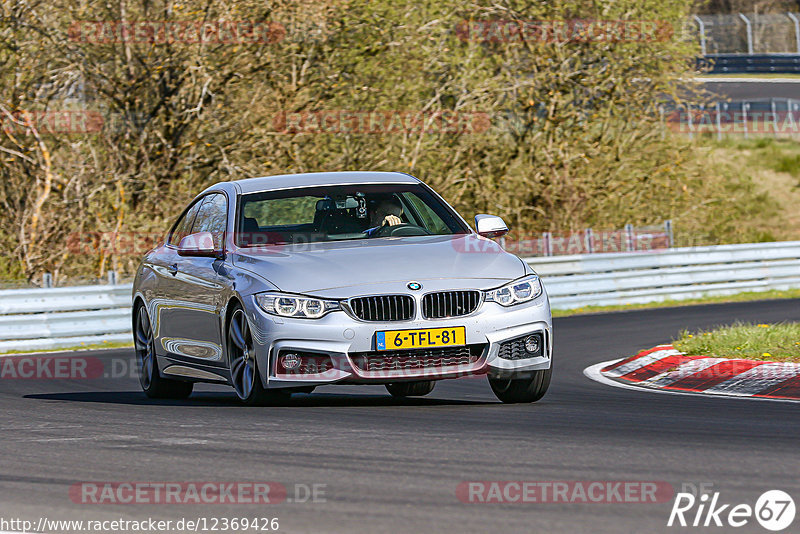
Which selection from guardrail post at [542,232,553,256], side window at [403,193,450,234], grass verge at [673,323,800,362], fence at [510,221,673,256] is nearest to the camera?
side window at [403,193,450,234]

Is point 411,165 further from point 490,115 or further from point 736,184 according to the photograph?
point 736,184

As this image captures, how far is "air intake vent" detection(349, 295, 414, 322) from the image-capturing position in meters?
8.94

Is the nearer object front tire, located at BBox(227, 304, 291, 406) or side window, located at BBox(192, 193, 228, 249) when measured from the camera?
front tire, located at BBox(227, 304, 291, 406)

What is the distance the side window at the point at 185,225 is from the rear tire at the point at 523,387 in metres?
3.13

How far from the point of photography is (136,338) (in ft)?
39.2

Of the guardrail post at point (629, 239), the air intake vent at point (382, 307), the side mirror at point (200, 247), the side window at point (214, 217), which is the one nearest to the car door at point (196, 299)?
the side window at point (214, 217)

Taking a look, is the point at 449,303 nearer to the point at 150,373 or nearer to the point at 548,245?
the point at 150,373

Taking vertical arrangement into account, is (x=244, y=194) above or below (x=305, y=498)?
above

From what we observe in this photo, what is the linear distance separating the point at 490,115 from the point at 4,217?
9.50 metres

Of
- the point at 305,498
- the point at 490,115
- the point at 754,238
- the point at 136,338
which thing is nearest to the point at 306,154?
the point at 490,115

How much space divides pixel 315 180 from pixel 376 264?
170 cm

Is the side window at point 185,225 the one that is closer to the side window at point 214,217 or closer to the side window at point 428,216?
the side window at point 214,217

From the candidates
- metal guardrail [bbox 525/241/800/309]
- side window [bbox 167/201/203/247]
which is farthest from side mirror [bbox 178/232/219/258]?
metal guardrail [bbox 525/241/800/309]

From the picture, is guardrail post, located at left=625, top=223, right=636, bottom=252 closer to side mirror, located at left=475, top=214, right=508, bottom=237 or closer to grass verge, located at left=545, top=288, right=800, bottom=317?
grass verge, located at left=545, top=288, right=800, bottom=317
